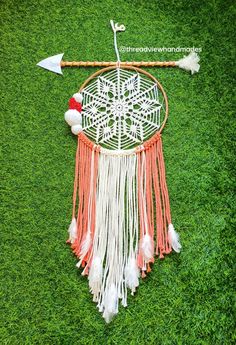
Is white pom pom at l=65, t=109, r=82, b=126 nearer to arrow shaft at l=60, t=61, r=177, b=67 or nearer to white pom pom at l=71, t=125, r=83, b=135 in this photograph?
white pom pom at l=71, t=125, r=83, b=135

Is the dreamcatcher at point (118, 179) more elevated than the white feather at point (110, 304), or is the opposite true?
the dreamcatcher at point (118, 179)

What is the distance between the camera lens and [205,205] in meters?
1.33

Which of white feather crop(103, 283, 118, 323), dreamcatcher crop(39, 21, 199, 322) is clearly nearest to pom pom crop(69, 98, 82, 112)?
dreamcatcher crop(39, 21, 199, 322)

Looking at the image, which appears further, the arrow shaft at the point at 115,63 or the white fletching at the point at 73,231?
the arrow shaft at the point at 115,63

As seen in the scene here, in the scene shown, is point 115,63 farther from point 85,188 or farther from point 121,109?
point 85,188

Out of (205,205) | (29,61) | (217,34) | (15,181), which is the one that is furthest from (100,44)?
(205,205)

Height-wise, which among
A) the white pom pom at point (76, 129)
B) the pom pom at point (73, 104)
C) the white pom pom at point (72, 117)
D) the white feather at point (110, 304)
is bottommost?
the white feather at point (110, 304)

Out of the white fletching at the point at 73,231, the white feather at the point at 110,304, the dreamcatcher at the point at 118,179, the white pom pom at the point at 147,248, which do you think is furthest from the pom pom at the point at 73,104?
the white feather at the point at 110,304

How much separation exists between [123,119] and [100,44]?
0.30 meters

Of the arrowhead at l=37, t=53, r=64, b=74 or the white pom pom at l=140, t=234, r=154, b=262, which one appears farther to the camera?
the arrowhead at l=37, t=53, r=64, b=74

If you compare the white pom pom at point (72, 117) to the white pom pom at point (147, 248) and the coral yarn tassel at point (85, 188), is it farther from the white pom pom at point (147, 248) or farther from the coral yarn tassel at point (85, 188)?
the white pom pom at point (147, 248)

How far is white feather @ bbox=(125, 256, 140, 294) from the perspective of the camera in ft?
4.12

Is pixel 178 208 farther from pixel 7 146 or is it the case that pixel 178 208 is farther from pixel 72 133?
pixel 7 146

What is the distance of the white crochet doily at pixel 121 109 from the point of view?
1403 mm
